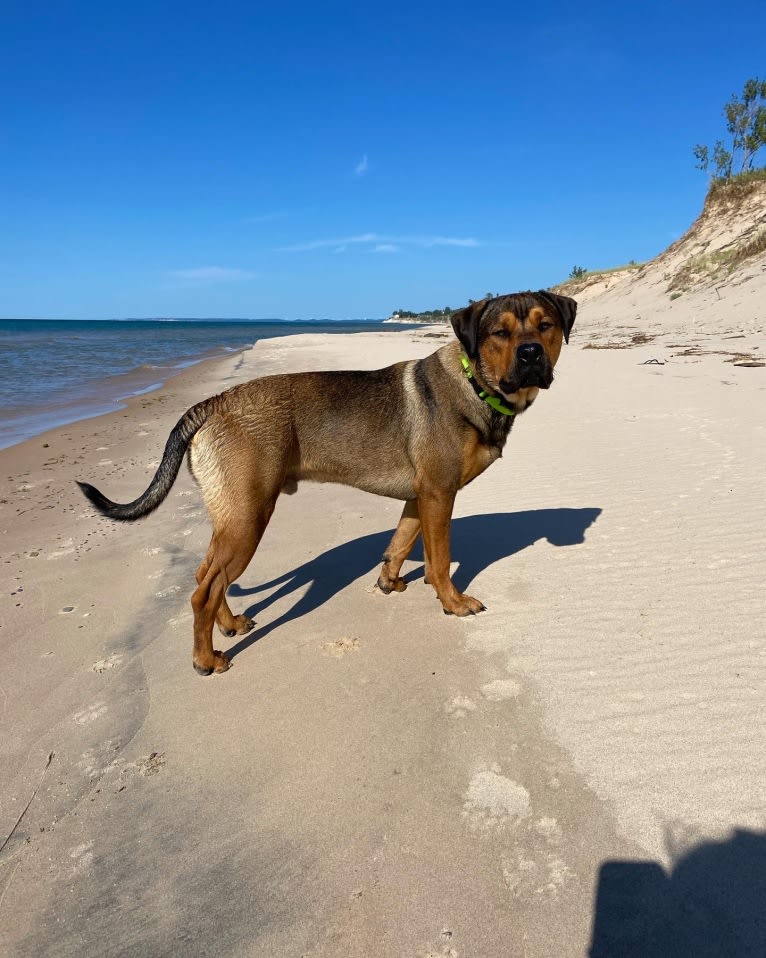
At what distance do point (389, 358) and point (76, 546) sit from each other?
18.5 m

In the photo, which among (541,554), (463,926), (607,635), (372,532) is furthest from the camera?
(372,532)

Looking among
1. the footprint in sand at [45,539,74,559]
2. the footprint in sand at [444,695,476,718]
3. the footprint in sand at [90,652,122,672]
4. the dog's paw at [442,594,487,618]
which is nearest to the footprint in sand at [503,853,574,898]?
the footprint in sand at [444,695,476,718]

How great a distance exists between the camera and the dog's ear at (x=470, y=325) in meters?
4.02

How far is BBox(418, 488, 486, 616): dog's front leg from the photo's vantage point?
4141mm

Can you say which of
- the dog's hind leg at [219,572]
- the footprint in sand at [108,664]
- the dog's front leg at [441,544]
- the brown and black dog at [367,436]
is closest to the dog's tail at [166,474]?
the brown and black dog at [367,436]

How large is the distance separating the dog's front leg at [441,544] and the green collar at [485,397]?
2.24ft

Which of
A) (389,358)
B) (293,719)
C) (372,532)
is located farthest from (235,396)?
(389,358)

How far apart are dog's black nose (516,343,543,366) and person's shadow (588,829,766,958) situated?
Answer: 2.67 meters

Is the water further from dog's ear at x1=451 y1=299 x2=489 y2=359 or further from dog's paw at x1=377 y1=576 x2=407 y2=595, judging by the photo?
dog's ear at x1=451 y1=299 x2=489 y2=359

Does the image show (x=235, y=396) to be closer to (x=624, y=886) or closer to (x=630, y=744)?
(x=630, y=744)

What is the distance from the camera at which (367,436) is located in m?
4.16

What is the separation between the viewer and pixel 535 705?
3129mm

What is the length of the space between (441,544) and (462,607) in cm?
48

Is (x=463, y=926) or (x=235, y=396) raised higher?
(x=235, y=396)
